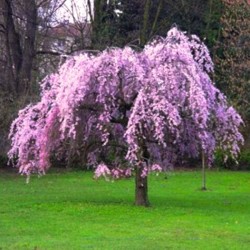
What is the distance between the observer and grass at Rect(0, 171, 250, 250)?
12.0 metres

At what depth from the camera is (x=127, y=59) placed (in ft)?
54.5

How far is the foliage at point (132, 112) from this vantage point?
16.2m

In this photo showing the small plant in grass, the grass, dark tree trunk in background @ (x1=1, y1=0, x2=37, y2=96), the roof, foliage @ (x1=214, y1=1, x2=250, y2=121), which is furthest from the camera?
the roof

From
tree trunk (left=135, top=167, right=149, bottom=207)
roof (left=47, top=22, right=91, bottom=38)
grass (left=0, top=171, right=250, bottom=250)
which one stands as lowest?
grass (left=0, top=171, right=250, bottom=250)

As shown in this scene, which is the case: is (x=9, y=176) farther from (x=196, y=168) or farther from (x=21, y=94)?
(x=196, y=168)

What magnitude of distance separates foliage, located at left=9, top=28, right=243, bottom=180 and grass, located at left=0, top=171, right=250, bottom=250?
1.25m

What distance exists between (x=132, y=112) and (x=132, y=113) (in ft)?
0.27

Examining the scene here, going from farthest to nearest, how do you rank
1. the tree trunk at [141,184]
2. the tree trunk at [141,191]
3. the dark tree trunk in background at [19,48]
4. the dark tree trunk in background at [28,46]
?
the dark tree trunk in background at [28,46] → the dark tree trunk in background at [19,48] → the tree trunk at [141,191] → the tree trunk at [141,184]

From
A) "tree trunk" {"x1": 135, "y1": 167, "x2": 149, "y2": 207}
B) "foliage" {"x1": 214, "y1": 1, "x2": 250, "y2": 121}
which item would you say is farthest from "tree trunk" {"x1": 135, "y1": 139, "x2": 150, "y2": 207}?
"foliage" {"x1": 214, "y1": 1, "x2": 250, "y2": 121}

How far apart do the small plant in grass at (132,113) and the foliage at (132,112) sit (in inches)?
0.8

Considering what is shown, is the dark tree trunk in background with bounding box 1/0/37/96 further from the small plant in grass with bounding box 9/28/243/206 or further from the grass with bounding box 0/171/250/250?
the small plant in grass with bounding box 9/28/243/206

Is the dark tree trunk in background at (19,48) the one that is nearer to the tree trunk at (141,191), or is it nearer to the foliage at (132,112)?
the foliage at (132,112)

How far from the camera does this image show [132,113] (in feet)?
52.9

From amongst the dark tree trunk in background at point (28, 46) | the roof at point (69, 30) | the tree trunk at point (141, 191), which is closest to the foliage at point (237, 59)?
the roof at point (69, 30)
